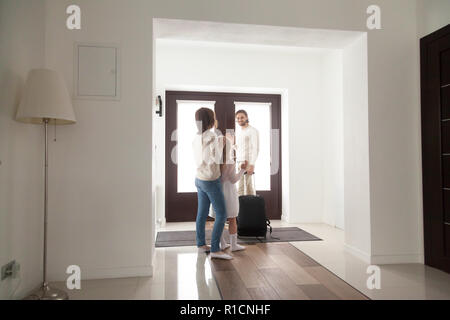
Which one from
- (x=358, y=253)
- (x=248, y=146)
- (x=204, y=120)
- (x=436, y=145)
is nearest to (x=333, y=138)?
(x=248, y=146)

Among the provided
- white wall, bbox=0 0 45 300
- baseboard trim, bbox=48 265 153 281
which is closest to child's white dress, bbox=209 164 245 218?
baseboard trim, bbox=48 265 153 281

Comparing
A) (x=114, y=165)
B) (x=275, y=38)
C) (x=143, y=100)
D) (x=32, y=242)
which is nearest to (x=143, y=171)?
(x=114, y=165)

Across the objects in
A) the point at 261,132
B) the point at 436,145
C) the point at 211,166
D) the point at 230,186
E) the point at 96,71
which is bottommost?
the point at 230,186

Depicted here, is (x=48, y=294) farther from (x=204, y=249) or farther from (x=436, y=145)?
(x=436, y=145)

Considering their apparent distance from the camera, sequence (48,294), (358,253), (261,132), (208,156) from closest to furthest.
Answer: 1. (48,294)
2. (208,156)
3. (358,253)
4. (261,132)

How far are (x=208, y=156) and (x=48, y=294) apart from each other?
5.24 feet

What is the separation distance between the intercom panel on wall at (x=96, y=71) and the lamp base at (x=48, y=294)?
1468mm

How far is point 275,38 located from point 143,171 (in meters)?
1.83

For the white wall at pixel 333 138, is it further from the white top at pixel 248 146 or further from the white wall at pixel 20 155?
the white wall at pixel 20 155

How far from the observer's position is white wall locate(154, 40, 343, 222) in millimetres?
4336

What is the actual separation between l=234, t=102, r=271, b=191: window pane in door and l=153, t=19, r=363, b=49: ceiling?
1883 mm

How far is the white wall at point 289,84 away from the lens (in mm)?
4336

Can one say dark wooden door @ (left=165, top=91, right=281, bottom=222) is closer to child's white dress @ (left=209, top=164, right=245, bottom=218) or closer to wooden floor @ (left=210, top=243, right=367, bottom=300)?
child's white dress @ (left=209, top=164, right=245, bottom=218)

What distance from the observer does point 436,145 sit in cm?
256
